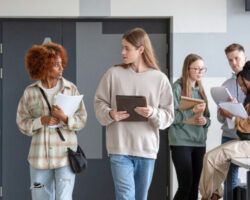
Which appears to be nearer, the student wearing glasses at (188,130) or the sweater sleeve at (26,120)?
the sweater sleeve at (26,120)

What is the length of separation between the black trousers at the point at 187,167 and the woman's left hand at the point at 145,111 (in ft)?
3.80

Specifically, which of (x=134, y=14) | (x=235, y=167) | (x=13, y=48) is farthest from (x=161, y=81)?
(x=13, y=48)

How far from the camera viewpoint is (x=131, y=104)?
346 cm

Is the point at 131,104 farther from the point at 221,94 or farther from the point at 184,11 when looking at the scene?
the point at 184,11

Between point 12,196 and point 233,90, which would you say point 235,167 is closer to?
point 233,90

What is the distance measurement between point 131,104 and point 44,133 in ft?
2.17

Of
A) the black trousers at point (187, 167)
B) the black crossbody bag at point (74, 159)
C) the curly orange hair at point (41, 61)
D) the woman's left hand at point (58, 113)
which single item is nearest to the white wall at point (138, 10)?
the black trousers at point (187, 167)

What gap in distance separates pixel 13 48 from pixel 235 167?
266 cm

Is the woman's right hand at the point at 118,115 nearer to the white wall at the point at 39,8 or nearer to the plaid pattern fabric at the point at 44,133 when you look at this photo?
the plaid pattern fabric at the point at 44,133

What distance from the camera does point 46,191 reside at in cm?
369

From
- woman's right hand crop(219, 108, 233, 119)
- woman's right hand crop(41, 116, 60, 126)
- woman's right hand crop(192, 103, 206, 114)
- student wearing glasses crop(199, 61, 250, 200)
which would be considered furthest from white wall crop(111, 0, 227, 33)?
woman's right hand crop(41, 116, 60, 126)

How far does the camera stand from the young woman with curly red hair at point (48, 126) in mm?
3646

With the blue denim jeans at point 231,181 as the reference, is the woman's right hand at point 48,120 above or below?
above

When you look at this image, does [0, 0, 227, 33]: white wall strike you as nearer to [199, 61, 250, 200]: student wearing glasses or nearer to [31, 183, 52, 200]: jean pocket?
[199, 61, 250, 200]: student wearing glasses
